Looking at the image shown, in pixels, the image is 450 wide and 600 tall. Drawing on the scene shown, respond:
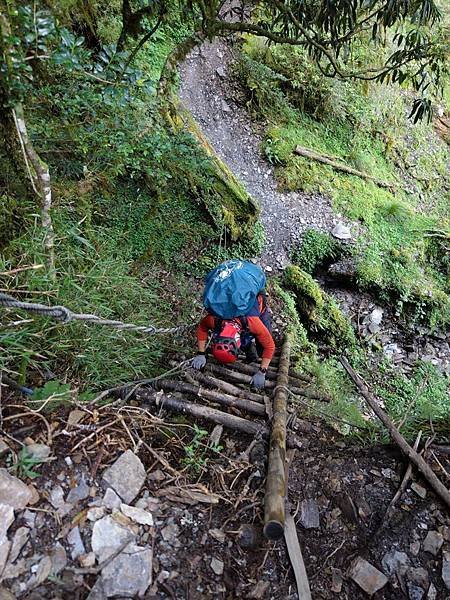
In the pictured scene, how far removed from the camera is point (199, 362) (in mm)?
4246

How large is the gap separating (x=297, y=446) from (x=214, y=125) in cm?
749

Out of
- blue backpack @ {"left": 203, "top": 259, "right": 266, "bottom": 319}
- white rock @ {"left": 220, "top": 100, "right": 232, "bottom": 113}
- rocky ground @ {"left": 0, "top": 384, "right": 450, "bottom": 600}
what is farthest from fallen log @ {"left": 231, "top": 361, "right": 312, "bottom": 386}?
white rock @ {"left": 220, "top": 100, "right": 232, "bottom": 113}

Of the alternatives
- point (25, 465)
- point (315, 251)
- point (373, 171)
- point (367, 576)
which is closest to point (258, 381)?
point (367, 576)

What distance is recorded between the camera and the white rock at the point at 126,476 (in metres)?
2.43

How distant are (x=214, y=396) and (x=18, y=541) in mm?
1752

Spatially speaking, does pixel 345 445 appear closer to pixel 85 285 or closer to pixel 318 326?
pixel 85 285

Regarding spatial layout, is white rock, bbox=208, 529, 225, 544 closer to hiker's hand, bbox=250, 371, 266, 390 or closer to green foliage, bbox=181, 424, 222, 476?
green foliage, bbox=181, 424, 222, 476

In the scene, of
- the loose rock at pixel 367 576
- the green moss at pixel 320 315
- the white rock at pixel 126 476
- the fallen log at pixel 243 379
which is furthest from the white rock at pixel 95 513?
the green moss at pixel 320 315

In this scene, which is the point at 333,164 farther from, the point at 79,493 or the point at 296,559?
the point at 79,493

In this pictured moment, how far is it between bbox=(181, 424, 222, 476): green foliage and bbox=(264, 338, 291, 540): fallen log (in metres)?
0.36

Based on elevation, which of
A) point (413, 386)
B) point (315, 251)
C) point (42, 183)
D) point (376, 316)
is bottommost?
point (413, 386)

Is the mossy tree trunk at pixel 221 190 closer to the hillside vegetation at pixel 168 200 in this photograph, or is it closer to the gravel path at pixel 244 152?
the hillside vegetation at pixel 168 200

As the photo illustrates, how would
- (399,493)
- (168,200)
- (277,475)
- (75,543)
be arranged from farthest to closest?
(168,200), (399,493), (277,475), (75,543)

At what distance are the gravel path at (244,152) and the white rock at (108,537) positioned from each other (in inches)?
214
